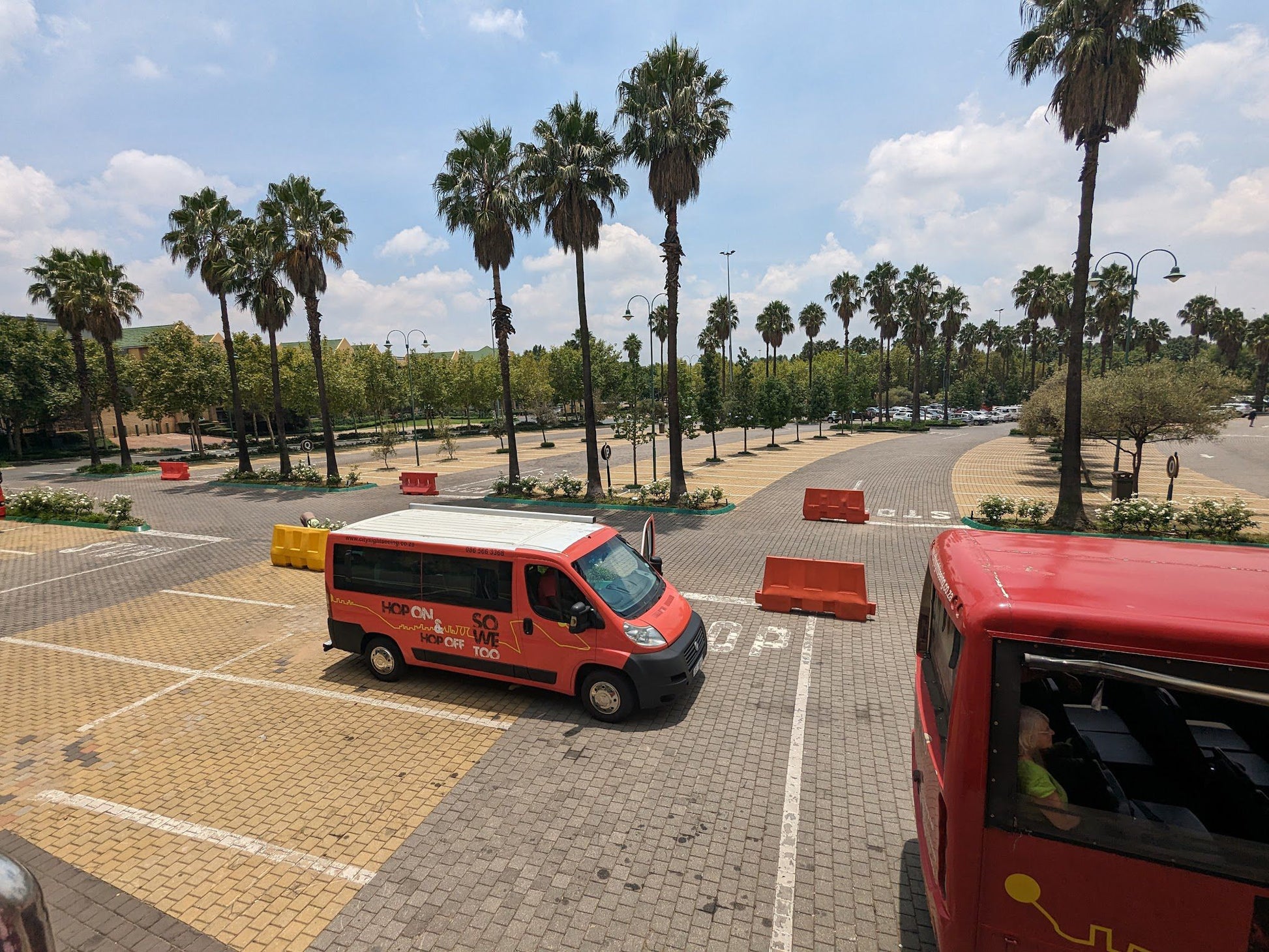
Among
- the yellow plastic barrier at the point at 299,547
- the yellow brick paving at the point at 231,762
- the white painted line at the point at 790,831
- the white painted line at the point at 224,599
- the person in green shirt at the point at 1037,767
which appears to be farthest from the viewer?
the yellow plastic barrier at the point at 299,547

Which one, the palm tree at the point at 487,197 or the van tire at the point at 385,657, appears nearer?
the van tire at the point at 385,657

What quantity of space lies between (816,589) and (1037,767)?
7924 millimetres

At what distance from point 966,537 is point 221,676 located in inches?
399

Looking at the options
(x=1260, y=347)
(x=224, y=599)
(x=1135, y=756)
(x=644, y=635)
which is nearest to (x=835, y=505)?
(x=644, y=635)

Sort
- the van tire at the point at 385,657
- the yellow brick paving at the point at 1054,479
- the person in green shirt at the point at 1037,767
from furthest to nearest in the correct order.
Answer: the yellow brick paving at the point at 1054,479 < the van tire at the point at 385,657 < the person in green shirt at the point at 1037,767

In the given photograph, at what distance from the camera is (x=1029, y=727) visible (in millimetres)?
3270

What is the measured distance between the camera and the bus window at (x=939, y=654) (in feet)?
12.2

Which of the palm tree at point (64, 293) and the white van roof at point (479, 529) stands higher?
the palm tree at point (64, 293)

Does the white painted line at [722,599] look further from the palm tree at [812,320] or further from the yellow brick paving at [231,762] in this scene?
the palm tree at [812,320]

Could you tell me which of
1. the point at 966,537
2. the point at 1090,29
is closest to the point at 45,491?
the point at 966,537

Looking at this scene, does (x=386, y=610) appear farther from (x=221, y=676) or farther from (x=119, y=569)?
(x=119, y=569)

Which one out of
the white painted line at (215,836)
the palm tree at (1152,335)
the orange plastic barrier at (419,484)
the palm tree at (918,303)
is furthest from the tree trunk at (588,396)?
the palm tree at (1152,335)

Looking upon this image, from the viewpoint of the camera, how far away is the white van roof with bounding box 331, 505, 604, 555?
772 cm

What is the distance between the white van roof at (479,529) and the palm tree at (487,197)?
1341 centimetres
